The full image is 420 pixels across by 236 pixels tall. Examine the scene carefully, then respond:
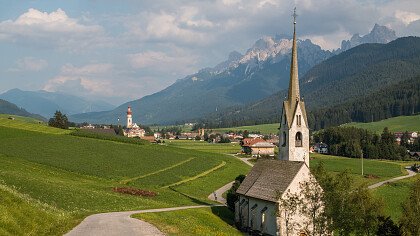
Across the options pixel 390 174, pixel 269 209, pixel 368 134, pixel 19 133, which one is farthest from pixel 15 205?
pixel 368 134

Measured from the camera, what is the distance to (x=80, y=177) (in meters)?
65.1

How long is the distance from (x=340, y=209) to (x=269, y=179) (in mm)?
12656

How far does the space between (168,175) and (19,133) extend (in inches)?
1287

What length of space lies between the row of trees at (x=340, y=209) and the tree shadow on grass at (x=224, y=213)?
30.9ft

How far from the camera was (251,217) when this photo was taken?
50.5 m

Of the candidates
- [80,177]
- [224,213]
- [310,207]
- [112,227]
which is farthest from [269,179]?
[80,177]

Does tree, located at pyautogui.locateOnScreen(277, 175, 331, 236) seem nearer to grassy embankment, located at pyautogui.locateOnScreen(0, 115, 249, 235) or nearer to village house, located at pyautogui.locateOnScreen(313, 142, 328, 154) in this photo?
grassy embankment, located at pyautogui.locateOnScreen(0, 115, 249, 235)

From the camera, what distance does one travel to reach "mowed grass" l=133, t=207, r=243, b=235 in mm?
33656

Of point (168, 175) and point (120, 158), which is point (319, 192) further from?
point (120, 158)

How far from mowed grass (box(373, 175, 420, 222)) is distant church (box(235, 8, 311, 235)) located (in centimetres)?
1365

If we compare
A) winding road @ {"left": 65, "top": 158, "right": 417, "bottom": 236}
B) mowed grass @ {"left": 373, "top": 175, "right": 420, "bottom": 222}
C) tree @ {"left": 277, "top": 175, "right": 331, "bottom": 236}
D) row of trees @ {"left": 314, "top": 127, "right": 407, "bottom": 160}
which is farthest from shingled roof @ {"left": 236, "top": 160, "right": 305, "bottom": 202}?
row of trees @ {"left": 314, "top": 127, "right": 407, "bottom": 160}

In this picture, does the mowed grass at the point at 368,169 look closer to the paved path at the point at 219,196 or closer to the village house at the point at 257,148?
the paved path at the point at 219,196

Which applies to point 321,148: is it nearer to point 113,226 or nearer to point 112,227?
point 113,226

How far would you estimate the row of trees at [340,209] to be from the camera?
123 feet
